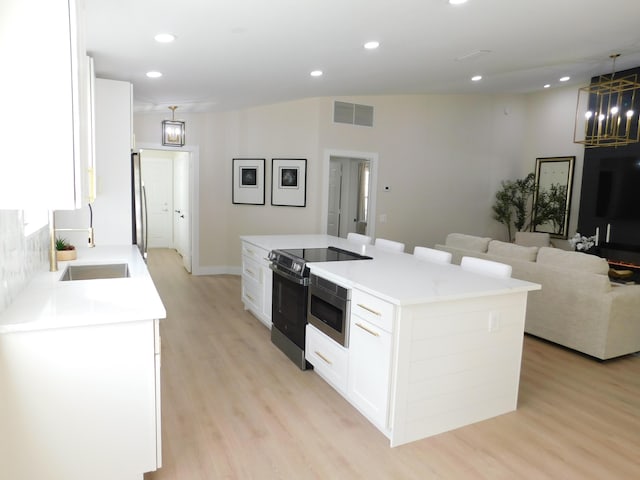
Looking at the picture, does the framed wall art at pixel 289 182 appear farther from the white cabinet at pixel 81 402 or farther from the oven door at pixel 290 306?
the white cabinet at pixel 81 402

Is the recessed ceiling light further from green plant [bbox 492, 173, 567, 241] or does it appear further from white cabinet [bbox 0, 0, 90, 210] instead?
green plant [bbox 492, 173, 567, 241]

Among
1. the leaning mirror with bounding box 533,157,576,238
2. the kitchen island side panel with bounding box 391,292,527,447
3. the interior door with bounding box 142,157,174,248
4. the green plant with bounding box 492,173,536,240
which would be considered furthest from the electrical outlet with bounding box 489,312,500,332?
the interior door with bounding box 142,157,174,248

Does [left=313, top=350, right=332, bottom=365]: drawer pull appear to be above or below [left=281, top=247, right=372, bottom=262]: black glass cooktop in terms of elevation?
below

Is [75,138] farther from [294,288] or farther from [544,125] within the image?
[544,125]

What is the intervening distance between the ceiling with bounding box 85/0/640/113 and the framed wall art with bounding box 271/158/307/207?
1.17 m

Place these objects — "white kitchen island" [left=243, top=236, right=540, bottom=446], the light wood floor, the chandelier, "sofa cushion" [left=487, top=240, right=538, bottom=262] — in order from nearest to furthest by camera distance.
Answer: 1. the light wood floor
2. "white kitchen island" [left=243, top=236, right=540, bottom=446]
3. "sofa cushion" [left=487, top=240, right=538, bottom=262]
4. the chandelier

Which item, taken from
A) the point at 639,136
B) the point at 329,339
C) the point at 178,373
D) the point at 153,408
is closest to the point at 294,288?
the point at 329,339

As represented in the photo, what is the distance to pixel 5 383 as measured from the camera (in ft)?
5.71

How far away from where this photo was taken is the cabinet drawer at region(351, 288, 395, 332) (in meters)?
2.36

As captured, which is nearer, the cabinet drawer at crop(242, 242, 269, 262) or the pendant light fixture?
the cabinet drawer at crop(242, 242, 269, 262)

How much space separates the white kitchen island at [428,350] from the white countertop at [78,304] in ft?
3.87

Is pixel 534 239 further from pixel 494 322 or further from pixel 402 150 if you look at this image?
pixel 494 322

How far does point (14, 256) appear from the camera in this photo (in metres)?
2.04

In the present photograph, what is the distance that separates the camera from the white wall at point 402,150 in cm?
654
